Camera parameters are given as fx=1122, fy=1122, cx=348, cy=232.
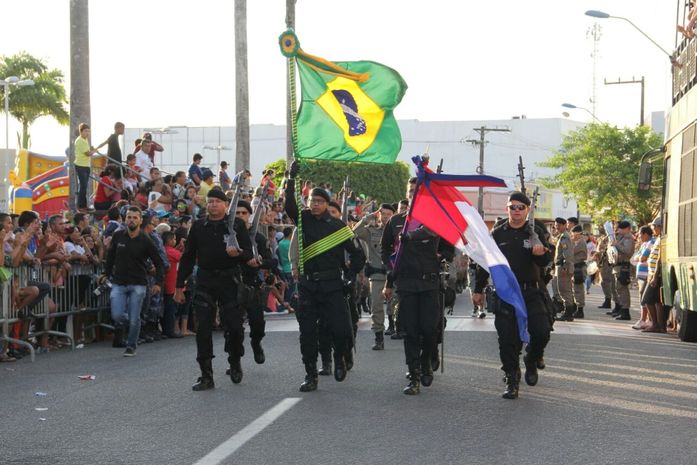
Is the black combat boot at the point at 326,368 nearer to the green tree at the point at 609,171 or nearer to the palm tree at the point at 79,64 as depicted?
the palm tree at the point at 79,64

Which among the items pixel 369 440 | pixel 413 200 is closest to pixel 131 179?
pixel 413 200

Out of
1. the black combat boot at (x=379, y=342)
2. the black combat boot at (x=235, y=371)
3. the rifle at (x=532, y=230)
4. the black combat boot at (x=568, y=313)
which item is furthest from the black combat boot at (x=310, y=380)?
the black combat boot at (x=568, y=313)

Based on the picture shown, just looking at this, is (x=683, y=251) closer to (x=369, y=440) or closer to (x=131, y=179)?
(x=369, y=440)

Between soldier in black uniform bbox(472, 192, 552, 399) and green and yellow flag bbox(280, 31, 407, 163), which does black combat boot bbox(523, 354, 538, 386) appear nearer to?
soldier in black uniform bbox(472, 192, 552, 399)

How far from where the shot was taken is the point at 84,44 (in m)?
20.5

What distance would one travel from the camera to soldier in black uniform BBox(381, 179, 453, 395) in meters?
10.6

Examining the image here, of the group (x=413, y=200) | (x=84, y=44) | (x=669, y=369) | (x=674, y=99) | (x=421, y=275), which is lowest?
(x=669, y=369)

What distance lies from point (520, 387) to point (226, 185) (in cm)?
1620

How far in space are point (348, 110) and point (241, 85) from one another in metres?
16.2

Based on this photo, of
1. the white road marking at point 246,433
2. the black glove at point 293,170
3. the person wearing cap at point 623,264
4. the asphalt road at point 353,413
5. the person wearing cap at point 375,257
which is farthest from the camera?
the person wearing cap at point 623,264

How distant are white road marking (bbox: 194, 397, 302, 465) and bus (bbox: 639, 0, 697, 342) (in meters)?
6.81

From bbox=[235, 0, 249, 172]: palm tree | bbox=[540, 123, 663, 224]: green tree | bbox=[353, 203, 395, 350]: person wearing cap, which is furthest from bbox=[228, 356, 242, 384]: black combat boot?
bbox=[540, 123, 663, 224]: green tree

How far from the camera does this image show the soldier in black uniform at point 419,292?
417 inches

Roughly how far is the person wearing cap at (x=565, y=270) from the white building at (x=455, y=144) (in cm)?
7871
